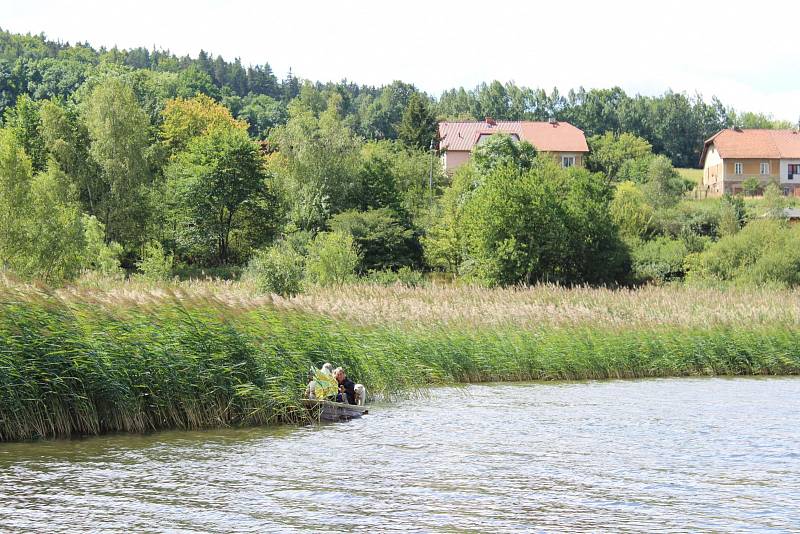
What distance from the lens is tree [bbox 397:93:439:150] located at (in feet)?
400

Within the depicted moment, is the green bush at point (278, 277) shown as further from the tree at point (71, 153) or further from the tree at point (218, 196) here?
the tree at point (71, 153)

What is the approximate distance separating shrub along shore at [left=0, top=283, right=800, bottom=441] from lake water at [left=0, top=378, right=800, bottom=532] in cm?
67

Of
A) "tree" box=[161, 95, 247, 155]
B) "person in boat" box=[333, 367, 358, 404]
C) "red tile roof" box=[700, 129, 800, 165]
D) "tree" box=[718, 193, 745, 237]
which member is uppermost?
"tree" box=[161, 95, 247, 155]

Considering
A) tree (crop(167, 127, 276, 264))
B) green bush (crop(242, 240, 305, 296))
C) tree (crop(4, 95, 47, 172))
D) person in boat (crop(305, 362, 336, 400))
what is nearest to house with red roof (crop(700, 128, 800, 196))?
tree (crop(167, 127, 276, 264))

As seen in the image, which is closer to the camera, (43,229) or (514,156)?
(43,229)

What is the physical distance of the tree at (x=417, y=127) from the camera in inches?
4799

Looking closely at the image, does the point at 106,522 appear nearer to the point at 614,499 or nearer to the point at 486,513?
the point at 486,513

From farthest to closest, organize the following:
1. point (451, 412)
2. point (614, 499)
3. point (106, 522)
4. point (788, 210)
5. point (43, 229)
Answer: point (788, 210), point (43, 229), point (451, 412), point (614, 499), point (106, 522)

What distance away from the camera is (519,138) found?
12075cm

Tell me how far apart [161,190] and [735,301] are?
171 ft

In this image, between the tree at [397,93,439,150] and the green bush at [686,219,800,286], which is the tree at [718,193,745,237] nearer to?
the green bush at [686,219,800,286]

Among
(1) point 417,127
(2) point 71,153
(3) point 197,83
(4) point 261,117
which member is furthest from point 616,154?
(3) point 197,83

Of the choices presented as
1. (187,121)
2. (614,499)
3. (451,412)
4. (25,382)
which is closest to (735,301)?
(451,412)

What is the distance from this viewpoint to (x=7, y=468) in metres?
16.4
